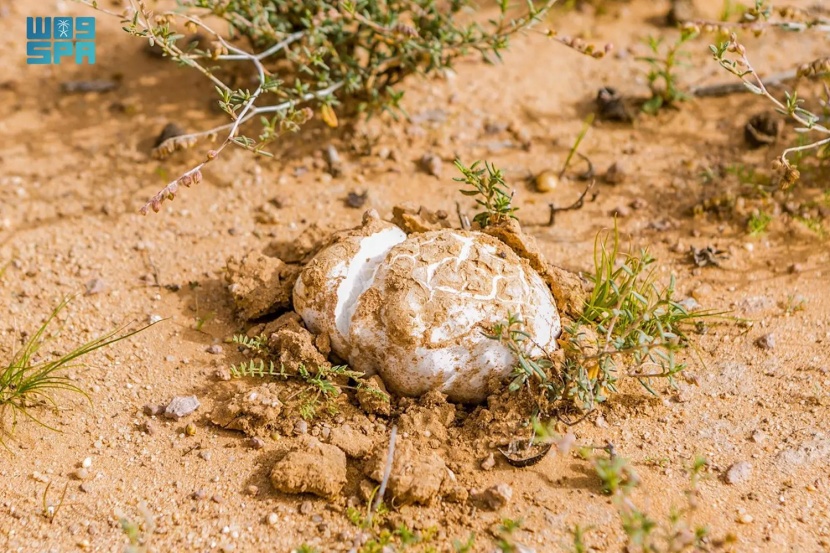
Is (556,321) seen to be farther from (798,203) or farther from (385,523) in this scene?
(798,203)

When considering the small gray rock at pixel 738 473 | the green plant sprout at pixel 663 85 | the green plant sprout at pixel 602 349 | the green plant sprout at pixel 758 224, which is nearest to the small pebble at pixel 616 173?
the green plant sprout at pixel 663 85

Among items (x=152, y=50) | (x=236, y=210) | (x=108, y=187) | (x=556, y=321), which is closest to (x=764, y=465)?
(x=556, y=321)

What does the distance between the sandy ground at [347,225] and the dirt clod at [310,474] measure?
0.07 metres

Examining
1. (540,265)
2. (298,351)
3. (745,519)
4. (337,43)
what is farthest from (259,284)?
(745,519)

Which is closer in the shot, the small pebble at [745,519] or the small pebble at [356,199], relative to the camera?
the small pebble at [745,519]

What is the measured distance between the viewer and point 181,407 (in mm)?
3131

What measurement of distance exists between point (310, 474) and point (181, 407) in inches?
29.0

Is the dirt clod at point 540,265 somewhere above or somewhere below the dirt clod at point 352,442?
above

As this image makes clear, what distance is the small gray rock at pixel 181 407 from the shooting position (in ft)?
10.2

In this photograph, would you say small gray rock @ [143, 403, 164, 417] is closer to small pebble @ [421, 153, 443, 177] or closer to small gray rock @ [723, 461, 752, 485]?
small pebble @ [421, 153, 443, 177]

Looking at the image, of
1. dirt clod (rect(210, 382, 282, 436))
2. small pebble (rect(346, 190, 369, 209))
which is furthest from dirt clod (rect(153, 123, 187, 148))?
dirt clod (rect(210, 382, 282, 436))

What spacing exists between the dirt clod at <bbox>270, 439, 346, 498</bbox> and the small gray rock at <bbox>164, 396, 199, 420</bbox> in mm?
533

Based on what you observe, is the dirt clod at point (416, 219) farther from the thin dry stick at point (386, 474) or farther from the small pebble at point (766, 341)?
the small pebble at point (766, 341)

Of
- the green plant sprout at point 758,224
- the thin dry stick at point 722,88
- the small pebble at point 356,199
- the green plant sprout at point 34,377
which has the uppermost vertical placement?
the thin dry stick at point 722,88
